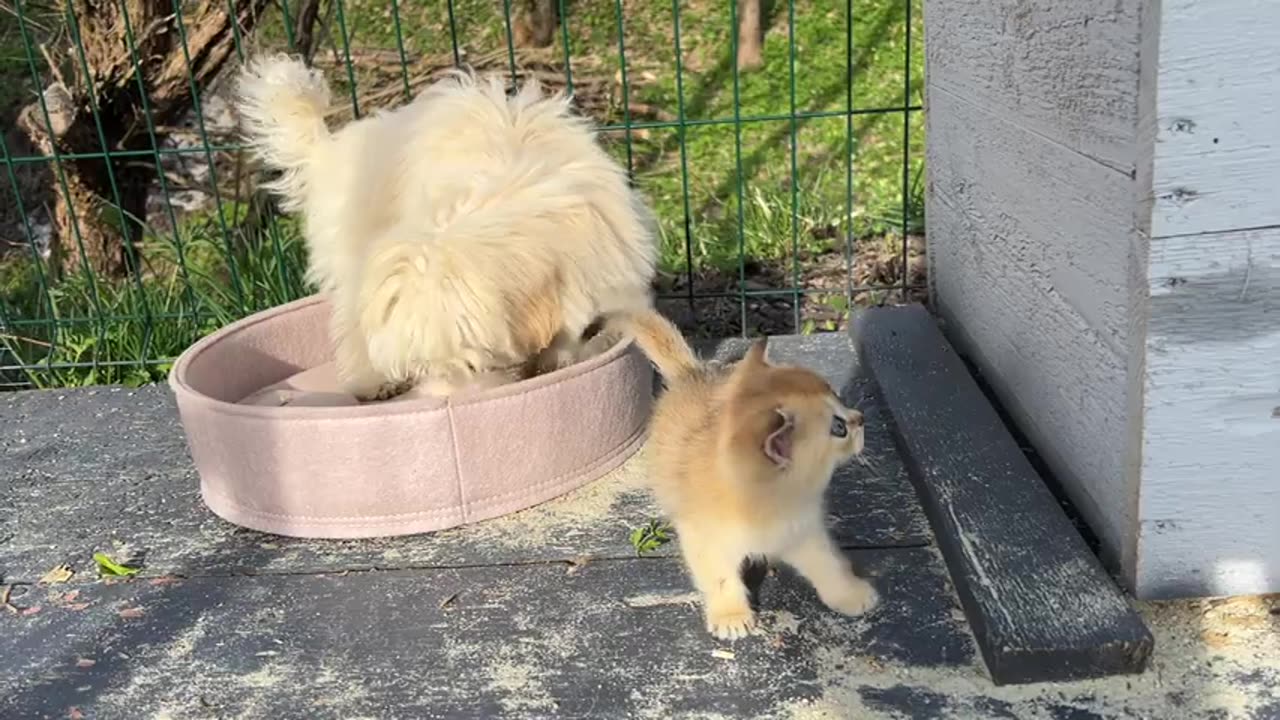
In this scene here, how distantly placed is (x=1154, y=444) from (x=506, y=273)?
137cm

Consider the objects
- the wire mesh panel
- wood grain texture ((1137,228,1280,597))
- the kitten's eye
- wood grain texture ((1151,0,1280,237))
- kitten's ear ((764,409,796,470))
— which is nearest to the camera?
wood grain texture ((1151,0,1280,237))

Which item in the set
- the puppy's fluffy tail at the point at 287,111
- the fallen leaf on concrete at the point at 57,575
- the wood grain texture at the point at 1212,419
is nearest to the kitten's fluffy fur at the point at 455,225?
the puppy's fluffy tail at the point at 287,111

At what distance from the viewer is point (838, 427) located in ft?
6.89

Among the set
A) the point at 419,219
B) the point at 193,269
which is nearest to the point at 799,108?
the point at 193,269

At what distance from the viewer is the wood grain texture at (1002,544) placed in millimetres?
1912

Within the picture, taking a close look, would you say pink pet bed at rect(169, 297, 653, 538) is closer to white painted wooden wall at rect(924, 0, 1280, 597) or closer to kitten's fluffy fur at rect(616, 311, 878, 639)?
kitten's fluffy fur at rect(616, 311, 878, 639)

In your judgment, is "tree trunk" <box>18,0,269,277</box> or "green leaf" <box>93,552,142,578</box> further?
"tree trunk" <box>18,0,269,277</box>

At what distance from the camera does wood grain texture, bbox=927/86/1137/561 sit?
6.88 ft

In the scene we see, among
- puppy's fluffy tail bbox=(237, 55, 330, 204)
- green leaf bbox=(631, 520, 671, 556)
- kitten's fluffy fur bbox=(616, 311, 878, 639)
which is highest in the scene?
puppy's fluffy tail bbox=(237, 55, 330, 204)

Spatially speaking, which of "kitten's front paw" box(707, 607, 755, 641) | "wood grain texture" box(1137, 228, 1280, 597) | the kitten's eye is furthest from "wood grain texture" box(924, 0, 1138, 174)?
"kitten's front paw" box(707, 607, 755, 641)

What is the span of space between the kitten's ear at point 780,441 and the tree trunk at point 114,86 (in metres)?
3.17

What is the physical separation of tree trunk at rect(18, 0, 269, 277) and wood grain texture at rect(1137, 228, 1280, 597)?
11.9 ft

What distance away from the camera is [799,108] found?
8.55 m

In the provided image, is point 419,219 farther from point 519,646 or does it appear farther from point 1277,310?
point 1277,310
